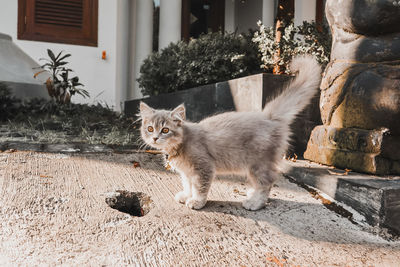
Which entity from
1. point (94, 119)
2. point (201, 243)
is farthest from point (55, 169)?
point (94, 119)

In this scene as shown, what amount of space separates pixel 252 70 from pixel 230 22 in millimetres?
5779

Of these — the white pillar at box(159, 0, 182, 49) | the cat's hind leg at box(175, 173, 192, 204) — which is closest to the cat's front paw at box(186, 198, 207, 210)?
the cat's hind leg at box(175, 173, 192, 204)

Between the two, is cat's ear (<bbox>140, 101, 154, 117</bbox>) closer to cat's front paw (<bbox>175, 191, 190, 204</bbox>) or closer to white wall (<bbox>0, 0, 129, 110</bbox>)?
cat's front paw (<bbox>175, 191, 190, 204</bbox>)

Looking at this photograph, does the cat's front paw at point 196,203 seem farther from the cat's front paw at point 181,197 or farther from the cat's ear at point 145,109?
the cat's ear at point 145,109

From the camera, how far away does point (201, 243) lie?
1701mm

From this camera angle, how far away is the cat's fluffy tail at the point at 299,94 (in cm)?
233

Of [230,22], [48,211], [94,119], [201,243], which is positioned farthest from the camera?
[230,22]

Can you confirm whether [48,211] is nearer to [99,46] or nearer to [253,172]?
[253,172]

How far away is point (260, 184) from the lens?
7.21 ft

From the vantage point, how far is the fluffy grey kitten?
2170mm

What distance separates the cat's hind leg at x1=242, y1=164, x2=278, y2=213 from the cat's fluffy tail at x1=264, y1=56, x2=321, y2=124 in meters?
0.41

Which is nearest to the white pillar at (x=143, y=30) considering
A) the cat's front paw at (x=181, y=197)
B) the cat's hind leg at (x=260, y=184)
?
the cat's front paw at (x=181, y=197)

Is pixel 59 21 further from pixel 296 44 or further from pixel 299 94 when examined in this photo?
pixel 299 94

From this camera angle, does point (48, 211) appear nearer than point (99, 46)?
Yes
